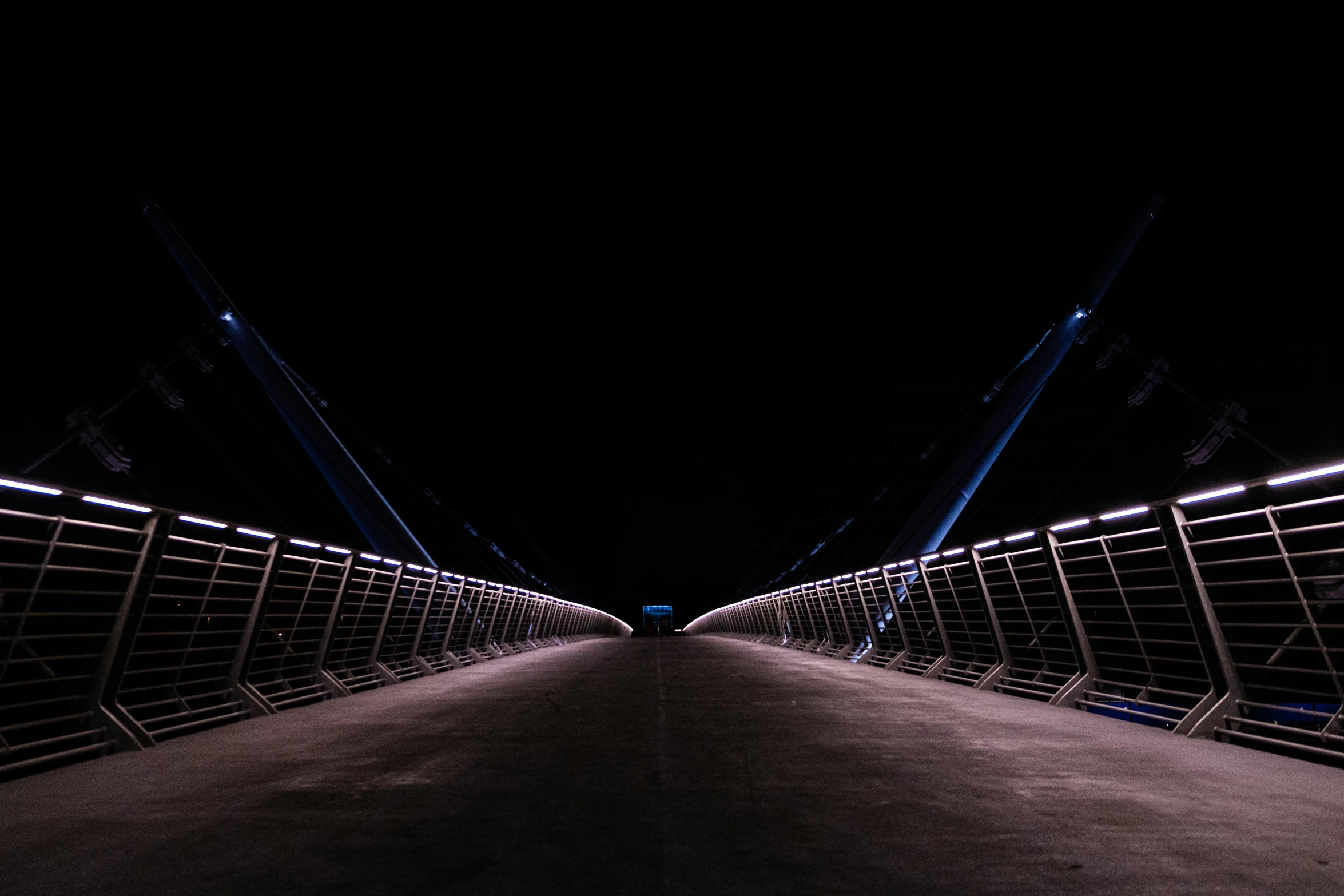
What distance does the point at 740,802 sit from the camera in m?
4.04

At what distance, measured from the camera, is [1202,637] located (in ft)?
20.2

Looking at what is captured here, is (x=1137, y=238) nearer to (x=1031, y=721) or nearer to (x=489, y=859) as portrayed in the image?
(x=1031, y=721)

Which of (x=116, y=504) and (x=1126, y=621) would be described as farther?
(x=1126, y=621)

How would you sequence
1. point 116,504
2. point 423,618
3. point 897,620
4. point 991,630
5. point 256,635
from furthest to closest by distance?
point 897,620 → point 423,618 → point 991,630 → point 256,635 → point 116,504

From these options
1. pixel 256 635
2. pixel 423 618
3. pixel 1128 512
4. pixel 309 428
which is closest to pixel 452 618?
pixel 423 618

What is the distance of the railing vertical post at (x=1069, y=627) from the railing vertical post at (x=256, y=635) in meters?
7.49

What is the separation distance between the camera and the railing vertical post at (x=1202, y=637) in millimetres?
6039

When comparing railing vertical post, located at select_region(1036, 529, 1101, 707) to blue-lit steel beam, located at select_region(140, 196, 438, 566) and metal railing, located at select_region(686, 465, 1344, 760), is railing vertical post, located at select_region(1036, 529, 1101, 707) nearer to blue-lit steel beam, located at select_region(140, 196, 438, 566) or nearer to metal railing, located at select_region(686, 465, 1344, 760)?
metal railing, located at select_region(686, 465, 1344, 760)

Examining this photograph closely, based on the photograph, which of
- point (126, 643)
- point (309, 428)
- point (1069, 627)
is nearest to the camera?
point (126, 643)

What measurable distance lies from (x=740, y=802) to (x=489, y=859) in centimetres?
138

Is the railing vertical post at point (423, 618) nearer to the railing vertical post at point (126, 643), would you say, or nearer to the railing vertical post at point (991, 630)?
the railing vertical post at point (126, 643)

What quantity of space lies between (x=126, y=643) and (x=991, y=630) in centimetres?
902

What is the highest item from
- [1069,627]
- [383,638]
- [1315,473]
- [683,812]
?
[383,638]

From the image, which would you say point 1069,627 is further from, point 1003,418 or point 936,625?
point 1003,418
